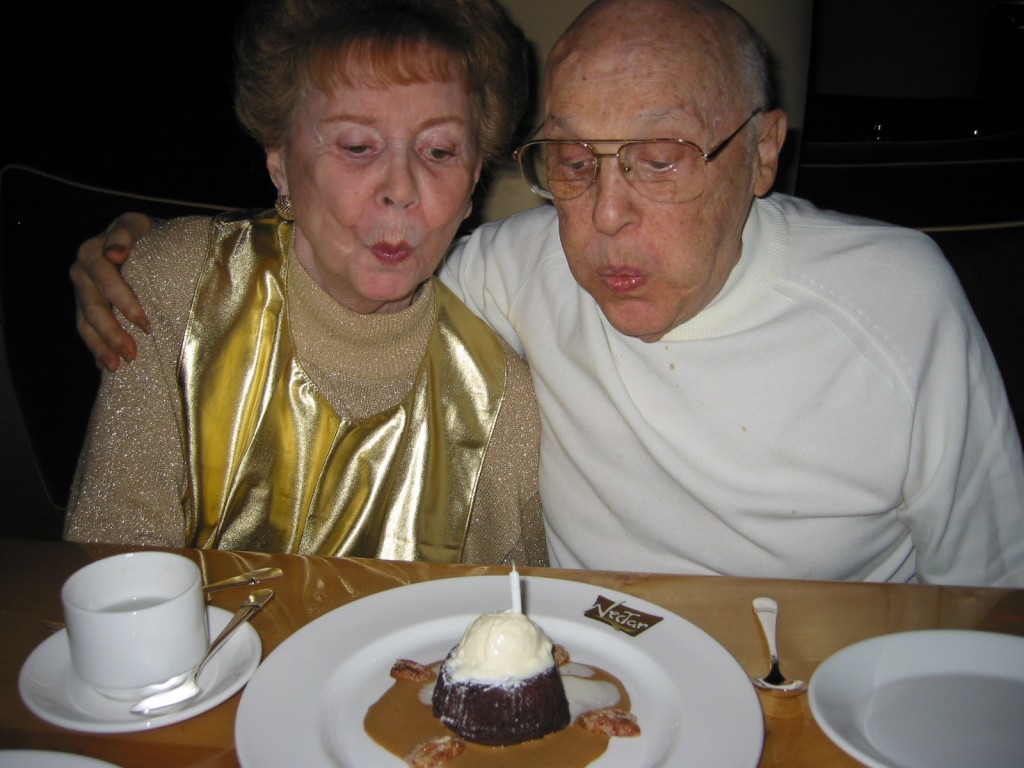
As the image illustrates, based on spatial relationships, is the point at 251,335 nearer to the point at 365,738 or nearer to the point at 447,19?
the point at 447,19

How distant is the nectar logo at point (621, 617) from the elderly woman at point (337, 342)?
0.74 m

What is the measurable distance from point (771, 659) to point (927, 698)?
17cm

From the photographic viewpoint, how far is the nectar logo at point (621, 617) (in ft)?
3.70

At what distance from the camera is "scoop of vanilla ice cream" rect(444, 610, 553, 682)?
101cm

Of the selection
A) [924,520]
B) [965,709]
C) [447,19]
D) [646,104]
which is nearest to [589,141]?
[646,104]

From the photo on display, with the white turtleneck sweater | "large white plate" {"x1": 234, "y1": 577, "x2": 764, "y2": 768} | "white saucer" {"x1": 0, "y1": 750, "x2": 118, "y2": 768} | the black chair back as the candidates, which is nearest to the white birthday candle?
"large white plate" {"x1": 234, "y1": 577, "x2": 764, "y2": 768}

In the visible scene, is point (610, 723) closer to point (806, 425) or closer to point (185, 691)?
point (185, 691)

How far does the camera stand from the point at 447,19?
1.80 metres

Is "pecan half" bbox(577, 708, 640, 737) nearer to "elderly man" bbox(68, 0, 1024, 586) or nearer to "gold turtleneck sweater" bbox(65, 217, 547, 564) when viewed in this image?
"elderly man" bbox(68, 0, 1024, 586)

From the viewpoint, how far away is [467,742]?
973mm

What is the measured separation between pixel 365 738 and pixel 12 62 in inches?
198

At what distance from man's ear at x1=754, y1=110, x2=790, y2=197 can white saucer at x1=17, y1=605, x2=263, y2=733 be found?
1.16 meters

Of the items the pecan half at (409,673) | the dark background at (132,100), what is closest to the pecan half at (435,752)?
the pecan half at (409,673)

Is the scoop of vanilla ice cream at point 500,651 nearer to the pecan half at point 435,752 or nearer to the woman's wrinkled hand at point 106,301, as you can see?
the pecan half at point 435,752
